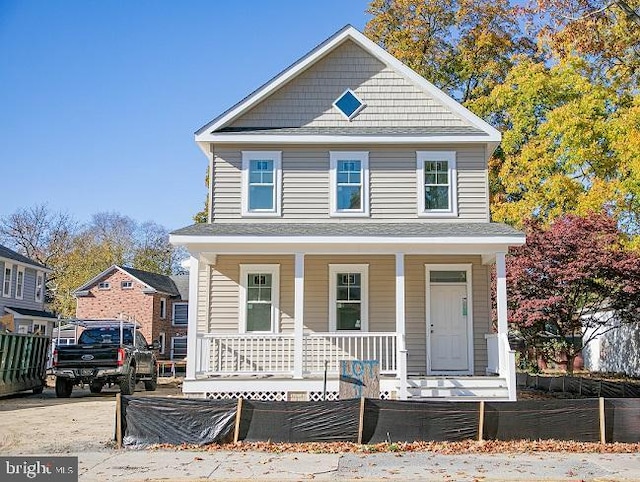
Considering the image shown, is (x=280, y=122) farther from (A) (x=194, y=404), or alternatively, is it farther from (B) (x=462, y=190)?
(A) (x=194, y=404)

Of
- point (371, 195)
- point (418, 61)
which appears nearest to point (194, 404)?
point (371, 195)

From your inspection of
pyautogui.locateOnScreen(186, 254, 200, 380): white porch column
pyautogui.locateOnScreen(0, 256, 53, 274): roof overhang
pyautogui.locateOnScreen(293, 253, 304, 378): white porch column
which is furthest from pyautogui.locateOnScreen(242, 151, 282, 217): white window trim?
pyautogui.locateOnScreen(0, 256, 53, 274): roof overhang

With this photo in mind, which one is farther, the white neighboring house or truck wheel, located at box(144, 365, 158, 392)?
truck wheel, located at box(144, 365, 158, 392)

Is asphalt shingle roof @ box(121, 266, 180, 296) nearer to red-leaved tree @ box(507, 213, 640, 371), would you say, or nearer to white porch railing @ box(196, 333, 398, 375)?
red-leaved tree @ box(507, 213, 640, 371)

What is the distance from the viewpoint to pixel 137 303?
43.1m

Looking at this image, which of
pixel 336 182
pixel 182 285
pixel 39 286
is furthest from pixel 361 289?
pixel 182 285

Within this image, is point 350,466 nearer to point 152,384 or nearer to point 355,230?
point 355,230

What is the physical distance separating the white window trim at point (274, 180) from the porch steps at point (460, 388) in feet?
17.3

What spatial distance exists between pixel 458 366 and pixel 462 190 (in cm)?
420

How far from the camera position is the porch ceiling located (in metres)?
14.3

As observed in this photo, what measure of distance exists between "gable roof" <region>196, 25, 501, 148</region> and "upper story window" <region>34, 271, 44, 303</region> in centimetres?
2336

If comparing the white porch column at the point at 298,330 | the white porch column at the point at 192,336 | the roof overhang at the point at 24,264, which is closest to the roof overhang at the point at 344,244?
the white porch column at the point at 298,330

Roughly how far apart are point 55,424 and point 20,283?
73.6 ft

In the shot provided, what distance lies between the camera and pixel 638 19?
19609mm
